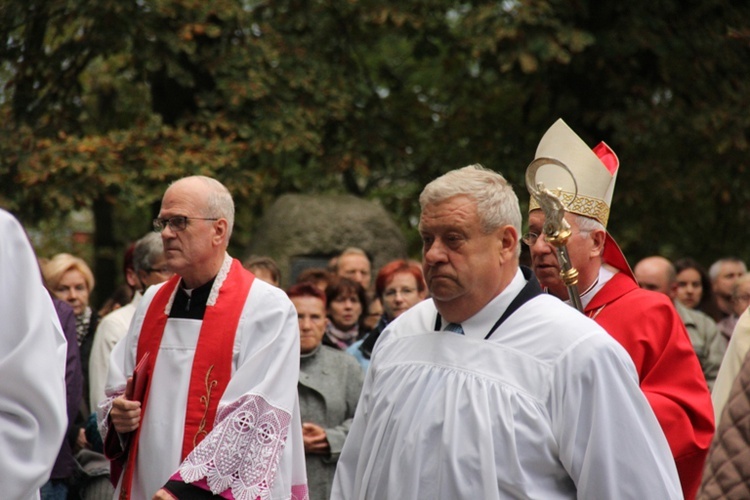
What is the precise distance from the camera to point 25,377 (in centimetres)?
283

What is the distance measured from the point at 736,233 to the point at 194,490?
1187 centimetres

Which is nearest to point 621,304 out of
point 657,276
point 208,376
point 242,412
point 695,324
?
point 242,412

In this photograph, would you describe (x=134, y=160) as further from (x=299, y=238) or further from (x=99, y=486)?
(x=99, y=486)

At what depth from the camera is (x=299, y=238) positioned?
1156cm

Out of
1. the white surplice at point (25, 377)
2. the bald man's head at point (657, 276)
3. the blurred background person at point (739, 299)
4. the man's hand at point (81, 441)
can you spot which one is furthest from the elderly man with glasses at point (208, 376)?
the bald man's head at point (657, 276)

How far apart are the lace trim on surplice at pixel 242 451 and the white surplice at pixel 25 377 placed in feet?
6.03

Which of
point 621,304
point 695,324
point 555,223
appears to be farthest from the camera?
point 695,324

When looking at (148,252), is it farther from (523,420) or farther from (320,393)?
(523,420)

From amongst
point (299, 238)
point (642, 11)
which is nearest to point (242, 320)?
point (299, 238)

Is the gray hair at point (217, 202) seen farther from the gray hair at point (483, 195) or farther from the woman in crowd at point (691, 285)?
the woman in crowd at point (691, 285)

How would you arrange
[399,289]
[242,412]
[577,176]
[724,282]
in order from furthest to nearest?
[724,282] → [399,289] → [577,176] → [242,412]

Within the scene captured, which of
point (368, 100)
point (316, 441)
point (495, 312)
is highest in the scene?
point (368, 100)

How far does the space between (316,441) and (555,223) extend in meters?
2.29

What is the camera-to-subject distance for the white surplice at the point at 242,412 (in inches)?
189
